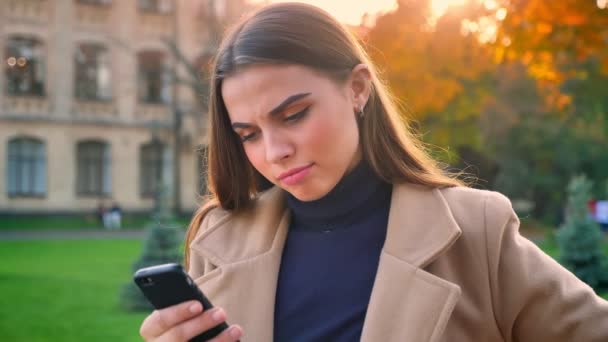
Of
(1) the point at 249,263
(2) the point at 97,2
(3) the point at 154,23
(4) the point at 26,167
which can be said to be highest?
(2) the point at 97,2

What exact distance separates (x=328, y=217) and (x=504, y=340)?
60 cm

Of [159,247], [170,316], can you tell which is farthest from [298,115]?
[159,247]

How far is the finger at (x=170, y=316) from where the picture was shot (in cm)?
187

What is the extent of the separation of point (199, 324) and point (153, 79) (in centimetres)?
3449

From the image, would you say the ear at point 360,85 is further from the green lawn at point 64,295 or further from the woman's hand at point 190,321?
the green lawn at point 64,295

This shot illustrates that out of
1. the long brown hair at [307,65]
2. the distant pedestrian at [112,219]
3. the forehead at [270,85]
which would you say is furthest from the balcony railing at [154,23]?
the forehead at [270,85]

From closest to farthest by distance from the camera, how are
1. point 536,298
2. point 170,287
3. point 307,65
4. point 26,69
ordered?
point 170,287 → point 536,298 → point 307,65 → point 26,69

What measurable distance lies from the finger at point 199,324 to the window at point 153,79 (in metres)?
33.7

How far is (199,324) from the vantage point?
1879mm

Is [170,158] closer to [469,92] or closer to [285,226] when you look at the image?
[469,92]

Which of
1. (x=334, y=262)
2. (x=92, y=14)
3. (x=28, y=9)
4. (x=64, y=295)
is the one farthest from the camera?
(x=92, y=14)

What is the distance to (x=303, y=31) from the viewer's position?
2.19m

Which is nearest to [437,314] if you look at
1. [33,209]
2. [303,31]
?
[303,31]

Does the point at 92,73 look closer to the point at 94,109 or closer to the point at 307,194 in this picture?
the point at 94,109
